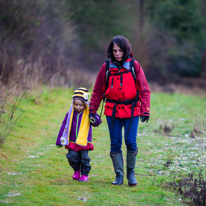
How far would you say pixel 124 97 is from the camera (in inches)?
172

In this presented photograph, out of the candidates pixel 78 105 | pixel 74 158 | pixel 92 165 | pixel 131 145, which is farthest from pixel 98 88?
pixel 92 165

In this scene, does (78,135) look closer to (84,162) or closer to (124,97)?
(84,162)

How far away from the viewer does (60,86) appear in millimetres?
13797

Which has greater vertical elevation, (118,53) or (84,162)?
(118,53)

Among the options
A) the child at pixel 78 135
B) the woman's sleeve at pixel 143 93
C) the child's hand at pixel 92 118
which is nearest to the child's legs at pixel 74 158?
the child at pixel 78 135

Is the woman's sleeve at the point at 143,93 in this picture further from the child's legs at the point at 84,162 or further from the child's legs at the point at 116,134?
the child's legs at the point at 84,162

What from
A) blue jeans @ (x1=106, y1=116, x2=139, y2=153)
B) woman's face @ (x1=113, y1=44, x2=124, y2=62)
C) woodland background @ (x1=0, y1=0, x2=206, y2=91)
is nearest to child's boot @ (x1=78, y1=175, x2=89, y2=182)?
blue jeans @ (x1=106, y1=116, x2=139, y2=153)

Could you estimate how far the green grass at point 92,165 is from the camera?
382 centimetres

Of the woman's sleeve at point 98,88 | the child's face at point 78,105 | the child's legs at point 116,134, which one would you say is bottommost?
the child's legs at point 116,134

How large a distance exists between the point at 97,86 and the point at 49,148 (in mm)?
2315

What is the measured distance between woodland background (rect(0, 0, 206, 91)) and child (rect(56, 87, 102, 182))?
22.1 feet

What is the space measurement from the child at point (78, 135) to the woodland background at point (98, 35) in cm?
675

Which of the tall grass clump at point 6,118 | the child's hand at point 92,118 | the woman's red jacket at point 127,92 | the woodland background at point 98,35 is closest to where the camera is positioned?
the woman's red jacket at point 127,92

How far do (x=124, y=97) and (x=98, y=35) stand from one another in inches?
1105
